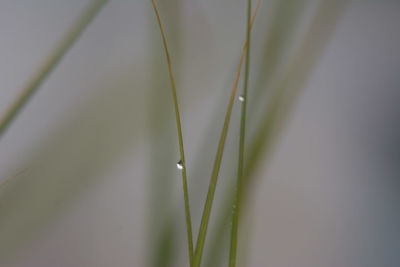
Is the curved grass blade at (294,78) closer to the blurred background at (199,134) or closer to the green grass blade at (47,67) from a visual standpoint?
the blurred background at (199,134)

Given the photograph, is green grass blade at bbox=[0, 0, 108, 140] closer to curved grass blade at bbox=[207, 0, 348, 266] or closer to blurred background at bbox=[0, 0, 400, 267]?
blurred background at bbox=[0, 0, 400, 267]

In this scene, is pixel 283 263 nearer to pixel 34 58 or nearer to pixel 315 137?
pixel 315 137

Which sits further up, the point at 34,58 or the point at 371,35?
the point at 371,35

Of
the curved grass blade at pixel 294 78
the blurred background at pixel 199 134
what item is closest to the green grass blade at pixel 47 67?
the blurred background at pixel 199 134

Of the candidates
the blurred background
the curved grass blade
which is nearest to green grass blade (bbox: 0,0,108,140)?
the blurred background

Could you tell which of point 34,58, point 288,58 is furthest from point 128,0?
point 288,58

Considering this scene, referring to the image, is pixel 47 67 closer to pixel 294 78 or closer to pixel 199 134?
pixel 199 134
